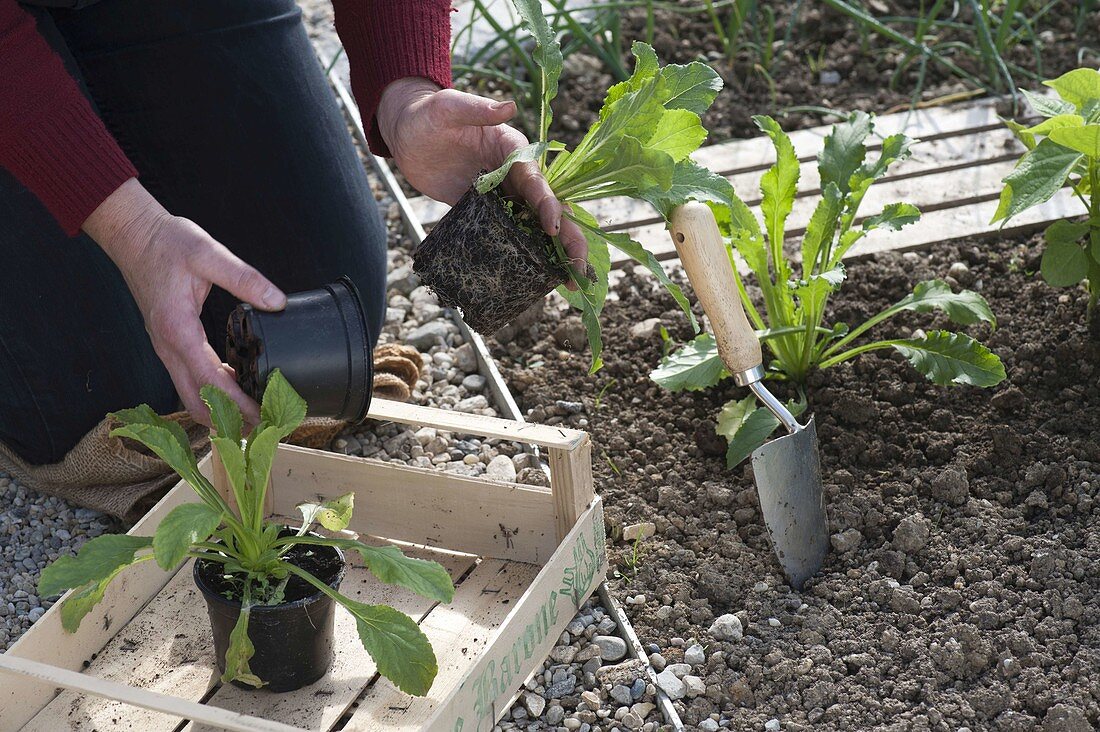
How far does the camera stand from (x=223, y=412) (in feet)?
5.32

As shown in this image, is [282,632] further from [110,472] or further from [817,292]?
[817,292]

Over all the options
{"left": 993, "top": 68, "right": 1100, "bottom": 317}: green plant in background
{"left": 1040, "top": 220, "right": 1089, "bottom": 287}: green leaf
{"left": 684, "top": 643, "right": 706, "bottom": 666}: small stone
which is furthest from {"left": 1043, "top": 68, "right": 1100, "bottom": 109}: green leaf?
{"left": 684, "top": 643, "right": 706, "bottom": 666}: small stone

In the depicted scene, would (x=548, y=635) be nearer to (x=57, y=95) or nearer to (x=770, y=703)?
(x=770, y=703)

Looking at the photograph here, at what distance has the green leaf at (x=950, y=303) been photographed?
2.19m

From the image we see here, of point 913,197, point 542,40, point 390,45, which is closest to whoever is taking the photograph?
point 542,40

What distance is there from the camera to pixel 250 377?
1771 mm

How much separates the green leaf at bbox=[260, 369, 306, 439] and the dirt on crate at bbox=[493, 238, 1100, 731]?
661 mm

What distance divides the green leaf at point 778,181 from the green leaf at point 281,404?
3.48 feet

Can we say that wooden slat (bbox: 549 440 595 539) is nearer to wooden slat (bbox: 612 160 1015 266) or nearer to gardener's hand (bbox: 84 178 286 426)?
gardener's hand (bbox: 84 178 286 426)

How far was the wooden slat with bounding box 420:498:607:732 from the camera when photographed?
1558mm

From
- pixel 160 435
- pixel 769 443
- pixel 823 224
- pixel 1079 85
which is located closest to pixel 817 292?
pixel 823 224

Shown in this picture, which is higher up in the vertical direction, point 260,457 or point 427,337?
point 260,457

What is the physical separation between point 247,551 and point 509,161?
65 centimetres

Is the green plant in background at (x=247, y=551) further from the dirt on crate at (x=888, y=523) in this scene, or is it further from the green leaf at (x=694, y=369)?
the green leaf at (x=694, y=369)
